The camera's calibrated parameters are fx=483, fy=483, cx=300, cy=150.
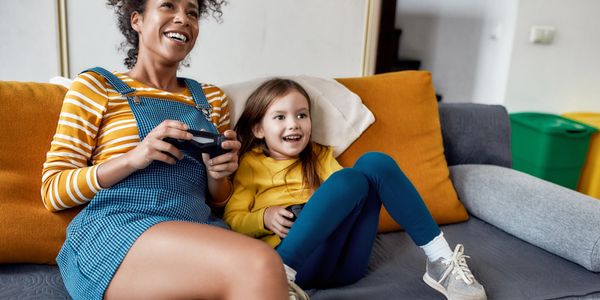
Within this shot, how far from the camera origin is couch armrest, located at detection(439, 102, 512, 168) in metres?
1.70

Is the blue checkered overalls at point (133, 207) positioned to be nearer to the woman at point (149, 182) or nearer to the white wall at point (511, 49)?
the woman at point (149, 182)

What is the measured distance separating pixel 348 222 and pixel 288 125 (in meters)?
0.32

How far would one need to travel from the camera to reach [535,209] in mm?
1389

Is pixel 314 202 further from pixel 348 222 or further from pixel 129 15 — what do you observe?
pixel 129 15

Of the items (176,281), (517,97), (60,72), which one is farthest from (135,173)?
(517,97)

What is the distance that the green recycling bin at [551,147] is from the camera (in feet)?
8.30

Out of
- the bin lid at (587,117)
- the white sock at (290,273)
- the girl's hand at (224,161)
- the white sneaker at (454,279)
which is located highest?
the girl's hand at (224,161)

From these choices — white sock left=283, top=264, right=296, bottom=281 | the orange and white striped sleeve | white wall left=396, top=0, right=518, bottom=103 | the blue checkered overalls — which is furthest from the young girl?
white wall left=396, top=0, right=518, bottom=103

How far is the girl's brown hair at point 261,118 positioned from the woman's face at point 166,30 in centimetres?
25

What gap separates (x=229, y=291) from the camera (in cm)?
81

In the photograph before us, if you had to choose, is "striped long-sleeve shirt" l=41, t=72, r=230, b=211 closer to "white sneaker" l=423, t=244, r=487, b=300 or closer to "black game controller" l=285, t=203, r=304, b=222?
"black game controller" l=285, t=203, r=304, b=222

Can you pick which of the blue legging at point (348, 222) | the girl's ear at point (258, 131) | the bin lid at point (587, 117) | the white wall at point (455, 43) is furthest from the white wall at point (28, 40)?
A: the bin lid at point (587, 117)

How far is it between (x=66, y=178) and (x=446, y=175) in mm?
1110

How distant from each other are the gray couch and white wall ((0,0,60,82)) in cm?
100
